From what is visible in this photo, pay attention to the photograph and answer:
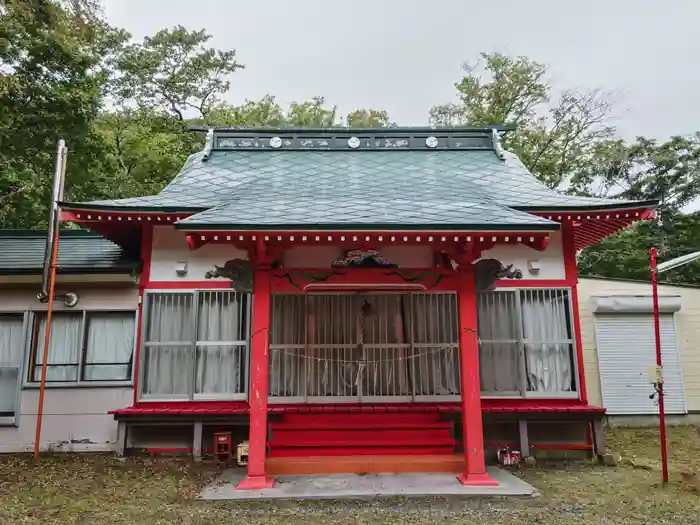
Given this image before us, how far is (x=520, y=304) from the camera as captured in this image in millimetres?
6949

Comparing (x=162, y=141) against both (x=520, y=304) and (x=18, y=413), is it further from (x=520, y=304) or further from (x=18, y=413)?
(x=520, y=304)

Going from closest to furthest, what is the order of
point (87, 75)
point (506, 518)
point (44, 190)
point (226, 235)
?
point (506, 518), point (226, 235), point (87, 75), point (44, 190)

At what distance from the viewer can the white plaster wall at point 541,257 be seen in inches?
275

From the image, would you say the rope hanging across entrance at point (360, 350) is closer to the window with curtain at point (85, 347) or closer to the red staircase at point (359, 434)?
Answer: the red staircase at point (359, 434)

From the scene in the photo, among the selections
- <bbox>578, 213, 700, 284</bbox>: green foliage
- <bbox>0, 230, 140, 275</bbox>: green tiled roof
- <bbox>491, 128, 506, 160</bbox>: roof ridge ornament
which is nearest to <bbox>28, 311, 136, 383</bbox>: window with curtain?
<bbox>0, 230, 140, 275</bbox>: green tiled roof

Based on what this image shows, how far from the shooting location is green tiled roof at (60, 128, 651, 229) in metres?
5.09

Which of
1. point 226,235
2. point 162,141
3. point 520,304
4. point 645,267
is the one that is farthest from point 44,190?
point 645,267

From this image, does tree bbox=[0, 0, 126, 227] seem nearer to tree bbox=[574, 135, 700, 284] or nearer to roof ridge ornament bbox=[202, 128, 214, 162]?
roof ridge ornament bbox=[202, 128, 214, 162]

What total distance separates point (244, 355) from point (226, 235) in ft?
8.31

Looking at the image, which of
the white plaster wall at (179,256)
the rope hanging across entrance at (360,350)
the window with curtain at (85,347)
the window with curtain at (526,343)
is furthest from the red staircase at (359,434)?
the window with curtain at (85,347)

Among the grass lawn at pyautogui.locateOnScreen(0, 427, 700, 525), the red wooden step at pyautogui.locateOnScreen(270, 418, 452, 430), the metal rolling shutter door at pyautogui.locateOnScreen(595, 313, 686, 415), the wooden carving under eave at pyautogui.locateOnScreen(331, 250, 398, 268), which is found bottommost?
the grass lawn at pyautogui.locateOnScreen(0, 427, 700, 525)

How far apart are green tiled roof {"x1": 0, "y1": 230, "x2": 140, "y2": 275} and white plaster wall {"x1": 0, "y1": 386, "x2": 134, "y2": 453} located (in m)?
1.68

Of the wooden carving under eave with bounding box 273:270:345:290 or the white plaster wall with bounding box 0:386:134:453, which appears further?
the white plaster wall with bounding box 0:386:134:453

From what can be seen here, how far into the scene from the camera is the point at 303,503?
463cm
